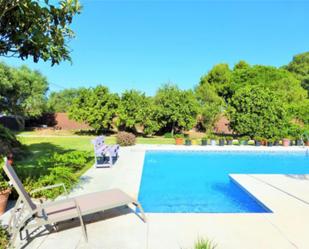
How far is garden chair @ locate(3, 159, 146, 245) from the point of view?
9.92ft

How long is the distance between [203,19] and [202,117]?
8522 millimetres

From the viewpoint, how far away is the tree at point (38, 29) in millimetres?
2893

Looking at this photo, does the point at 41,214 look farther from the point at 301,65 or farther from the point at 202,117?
the point at 301,65

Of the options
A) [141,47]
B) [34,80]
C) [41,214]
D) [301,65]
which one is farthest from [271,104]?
[301,65]

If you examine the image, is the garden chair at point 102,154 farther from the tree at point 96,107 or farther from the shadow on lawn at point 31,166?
the tree at point 96,107

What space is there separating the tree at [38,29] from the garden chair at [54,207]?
5.18 ft

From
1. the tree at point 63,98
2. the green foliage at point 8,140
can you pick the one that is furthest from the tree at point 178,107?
the tree at point 63,98

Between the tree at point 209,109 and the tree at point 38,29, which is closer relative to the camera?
the tree at point 38,29

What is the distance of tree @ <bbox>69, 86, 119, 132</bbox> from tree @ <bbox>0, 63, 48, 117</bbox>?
16.5 feet

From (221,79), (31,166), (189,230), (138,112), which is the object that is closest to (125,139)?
(138,112)

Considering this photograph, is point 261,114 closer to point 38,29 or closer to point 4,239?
point 38,29

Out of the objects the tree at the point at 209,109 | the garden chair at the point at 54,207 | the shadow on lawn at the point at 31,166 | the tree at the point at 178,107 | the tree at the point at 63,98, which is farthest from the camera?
the tree at the point at 63,98

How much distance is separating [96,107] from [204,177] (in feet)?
43.3

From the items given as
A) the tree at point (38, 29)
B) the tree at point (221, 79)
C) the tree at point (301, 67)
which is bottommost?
the tree at point (38, 29)
